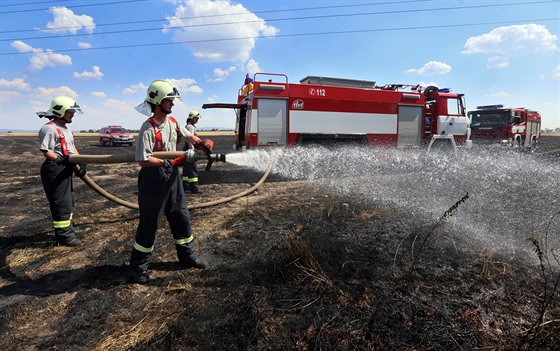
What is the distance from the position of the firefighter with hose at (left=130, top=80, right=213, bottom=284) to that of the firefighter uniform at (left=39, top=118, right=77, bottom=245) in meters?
1.49

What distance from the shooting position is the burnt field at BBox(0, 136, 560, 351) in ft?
7.06

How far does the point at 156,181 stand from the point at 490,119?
668 inches

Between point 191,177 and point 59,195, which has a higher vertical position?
point 59,195

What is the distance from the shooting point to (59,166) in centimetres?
386

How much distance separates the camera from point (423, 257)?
Answer: 3.27 metres

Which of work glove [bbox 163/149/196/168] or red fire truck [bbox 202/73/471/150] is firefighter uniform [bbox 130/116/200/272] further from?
red fire truck [bbox 202/73/471/150]

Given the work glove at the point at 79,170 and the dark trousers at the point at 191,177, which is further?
the dark trousers at the point at 191,177

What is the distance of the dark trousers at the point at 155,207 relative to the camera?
117 inches

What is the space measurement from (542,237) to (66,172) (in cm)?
600

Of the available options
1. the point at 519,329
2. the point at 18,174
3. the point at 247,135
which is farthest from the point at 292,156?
the point at 18,174

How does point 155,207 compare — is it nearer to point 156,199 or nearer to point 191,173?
point 156,199

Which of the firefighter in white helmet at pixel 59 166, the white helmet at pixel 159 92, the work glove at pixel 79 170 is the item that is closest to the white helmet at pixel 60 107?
the firefighter in white helmet at pixel 59 166

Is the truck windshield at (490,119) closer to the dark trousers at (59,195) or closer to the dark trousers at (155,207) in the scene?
the dark trousers at (155,207)

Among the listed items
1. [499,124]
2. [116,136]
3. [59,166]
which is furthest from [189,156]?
[116,136]
